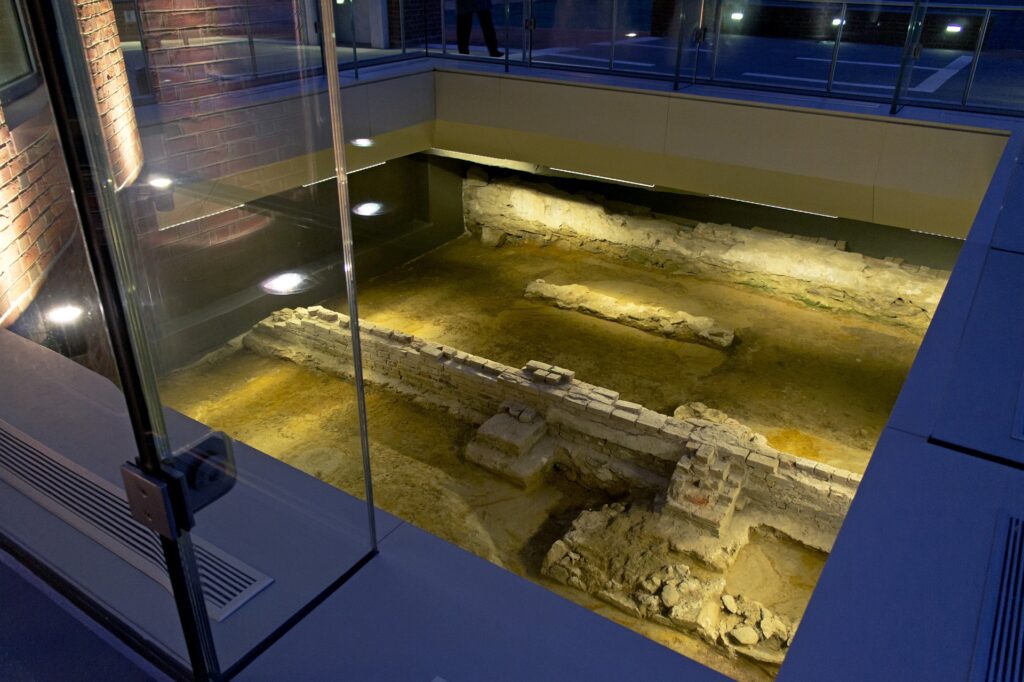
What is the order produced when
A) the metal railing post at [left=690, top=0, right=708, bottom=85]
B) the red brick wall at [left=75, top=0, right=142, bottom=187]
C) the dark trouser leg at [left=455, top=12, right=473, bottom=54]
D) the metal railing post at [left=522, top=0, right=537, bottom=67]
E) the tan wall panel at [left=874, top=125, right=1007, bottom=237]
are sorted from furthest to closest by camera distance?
the dark trouser leg at [left=455, top=12, right=473, bottom=54] < the metal railing post at [left=522, top=0, right=537, bottom=67] < the metal railing post at [left=690, top=0, right=708, bottom=85] < the tan wall panel at [left=874, top=125, right=1007, bottom=237] < the red brick wall at [left=75, top=0, right=142, bottom=187]

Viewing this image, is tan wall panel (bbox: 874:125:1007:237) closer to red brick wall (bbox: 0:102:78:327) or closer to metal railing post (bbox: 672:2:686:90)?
metal railing post (bbox: 672:2:686:90)

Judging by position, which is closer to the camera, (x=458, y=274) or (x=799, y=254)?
(x=799, y=254)

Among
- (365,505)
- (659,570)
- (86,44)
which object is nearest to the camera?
(86,44)

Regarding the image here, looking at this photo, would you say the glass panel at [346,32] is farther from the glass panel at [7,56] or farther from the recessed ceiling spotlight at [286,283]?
the glass panel at [7,56]

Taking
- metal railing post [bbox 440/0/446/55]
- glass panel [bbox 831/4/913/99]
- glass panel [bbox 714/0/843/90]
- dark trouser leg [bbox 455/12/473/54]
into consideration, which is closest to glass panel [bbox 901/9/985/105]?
glass panel [bbox 831/4/913/99]

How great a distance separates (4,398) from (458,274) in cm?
833

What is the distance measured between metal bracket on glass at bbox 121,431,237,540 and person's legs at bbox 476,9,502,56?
723 cm

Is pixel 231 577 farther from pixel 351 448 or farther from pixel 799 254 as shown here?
pixel 799 254

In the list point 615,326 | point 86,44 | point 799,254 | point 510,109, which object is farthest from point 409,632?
point 799,254

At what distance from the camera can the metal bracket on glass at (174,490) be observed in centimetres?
114

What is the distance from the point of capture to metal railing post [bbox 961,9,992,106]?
572cm

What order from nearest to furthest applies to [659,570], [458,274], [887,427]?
[887,427] < [659,570] < [458,274]

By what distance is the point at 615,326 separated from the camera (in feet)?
28.7

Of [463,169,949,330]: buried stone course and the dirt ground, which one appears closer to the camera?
the dirt ground
